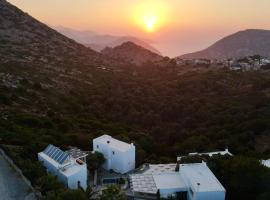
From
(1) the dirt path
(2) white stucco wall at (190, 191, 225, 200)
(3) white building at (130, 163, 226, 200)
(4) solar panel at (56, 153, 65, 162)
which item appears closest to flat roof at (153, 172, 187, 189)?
(3) white building at (130, 163, 226, 200)

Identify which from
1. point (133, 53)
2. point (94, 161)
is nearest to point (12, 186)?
point (94, 161)

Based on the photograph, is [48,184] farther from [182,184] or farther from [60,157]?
[182,184]

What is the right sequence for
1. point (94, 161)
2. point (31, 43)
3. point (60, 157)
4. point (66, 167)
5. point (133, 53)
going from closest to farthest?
point (66, 167), point (60, 157), point (94, 161), point (31, 43), point (133, 53)

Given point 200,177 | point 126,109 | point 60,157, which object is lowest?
point 200,177

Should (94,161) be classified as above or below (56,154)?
below

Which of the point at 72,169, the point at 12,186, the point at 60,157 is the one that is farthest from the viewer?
the point at 60,157

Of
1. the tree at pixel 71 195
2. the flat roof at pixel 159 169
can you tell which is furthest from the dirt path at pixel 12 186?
the flat roof at pixel 159 169

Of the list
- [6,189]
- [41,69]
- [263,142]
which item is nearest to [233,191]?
[6,189]

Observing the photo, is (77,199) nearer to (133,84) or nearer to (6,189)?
(6,189)
